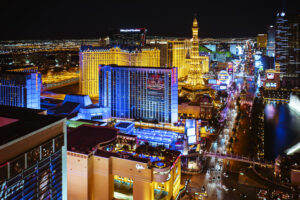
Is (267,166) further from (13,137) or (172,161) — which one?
(13,137)

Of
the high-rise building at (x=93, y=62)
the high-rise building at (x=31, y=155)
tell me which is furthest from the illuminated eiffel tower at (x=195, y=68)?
the high-rise building at (x=31, y=155)

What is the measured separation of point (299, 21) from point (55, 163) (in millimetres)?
66636

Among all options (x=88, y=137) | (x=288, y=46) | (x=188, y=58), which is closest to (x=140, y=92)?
(x=88, y=137)

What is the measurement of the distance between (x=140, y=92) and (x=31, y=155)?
23.8 meters

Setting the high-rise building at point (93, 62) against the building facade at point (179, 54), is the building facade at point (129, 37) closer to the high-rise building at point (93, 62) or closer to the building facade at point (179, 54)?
the building facade at point (179, 54)

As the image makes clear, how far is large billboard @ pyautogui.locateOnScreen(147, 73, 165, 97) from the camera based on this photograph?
3116cm

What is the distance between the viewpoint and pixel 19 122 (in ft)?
32.3

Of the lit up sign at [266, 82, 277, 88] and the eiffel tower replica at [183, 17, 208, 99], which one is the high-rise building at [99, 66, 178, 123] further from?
the lit up sign at [266, 82, 277, 88]

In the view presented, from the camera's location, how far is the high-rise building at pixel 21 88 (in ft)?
A: 85.5

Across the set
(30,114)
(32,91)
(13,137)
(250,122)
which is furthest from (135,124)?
(13,137)

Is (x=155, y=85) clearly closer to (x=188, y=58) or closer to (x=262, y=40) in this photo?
(x=188, y=58)

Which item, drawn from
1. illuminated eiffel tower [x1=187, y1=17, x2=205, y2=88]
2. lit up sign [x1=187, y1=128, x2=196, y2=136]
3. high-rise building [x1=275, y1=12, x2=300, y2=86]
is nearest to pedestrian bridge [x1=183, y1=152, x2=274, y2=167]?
lit up sign [x1=187, y1=128, x2=196, y2=136]

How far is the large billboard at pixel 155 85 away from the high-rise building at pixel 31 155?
2063cm

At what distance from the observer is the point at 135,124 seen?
31781 millimetres
